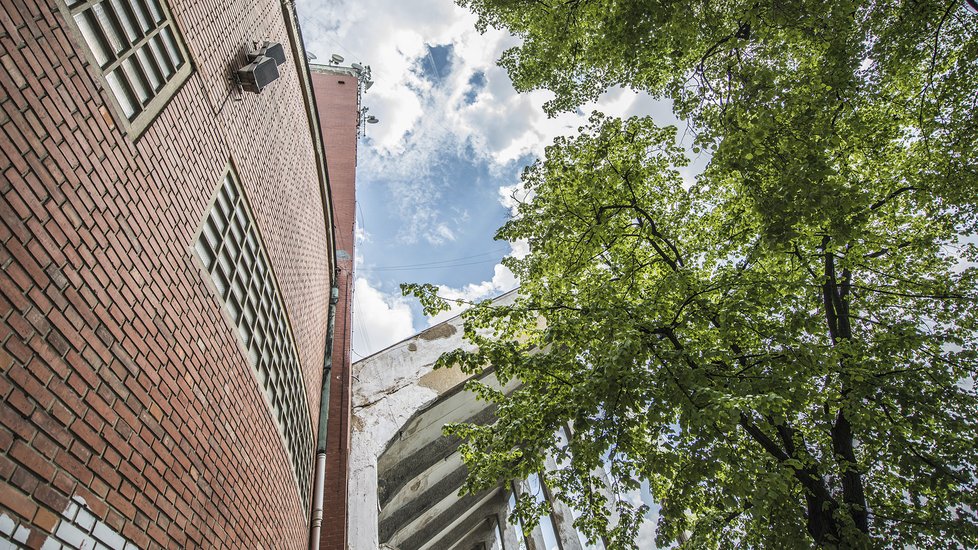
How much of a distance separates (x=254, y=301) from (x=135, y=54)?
228 cm

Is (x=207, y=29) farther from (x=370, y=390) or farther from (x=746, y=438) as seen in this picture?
(x=746, y=438)

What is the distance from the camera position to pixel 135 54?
2814 millimetres

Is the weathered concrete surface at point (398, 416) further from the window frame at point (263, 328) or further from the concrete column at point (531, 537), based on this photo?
the concrete column at point (531, 537)

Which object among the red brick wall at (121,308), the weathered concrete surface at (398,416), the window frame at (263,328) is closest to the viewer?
the red brick wall at (121,308)

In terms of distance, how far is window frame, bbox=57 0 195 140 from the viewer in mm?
2354

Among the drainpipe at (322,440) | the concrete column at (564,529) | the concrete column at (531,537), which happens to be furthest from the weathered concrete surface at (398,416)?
the concrete column at (531,537)

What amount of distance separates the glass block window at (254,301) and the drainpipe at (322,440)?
743mm

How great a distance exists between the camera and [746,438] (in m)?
7.07

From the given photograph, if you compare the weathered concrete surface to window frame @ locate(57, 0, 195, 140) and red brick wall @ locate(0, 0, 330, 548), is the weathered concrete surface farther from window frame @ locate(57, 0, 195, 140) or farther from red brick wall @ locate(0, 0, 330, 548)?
window frame @ locate(57, 0, 195, 140)

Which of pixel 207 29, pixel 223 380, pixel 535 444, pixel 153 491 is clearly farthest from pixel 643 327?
pixel 207 29

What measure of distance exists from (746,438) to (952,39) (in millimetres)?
5654

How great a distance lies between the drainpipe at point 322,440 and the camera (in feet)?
21.7

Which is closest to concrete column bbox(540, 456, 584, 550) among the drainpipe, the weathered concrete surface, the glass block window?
the weathered concrete surface

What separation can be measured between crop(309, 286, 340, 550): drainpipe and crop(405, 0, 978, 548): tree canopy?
2.25 m
